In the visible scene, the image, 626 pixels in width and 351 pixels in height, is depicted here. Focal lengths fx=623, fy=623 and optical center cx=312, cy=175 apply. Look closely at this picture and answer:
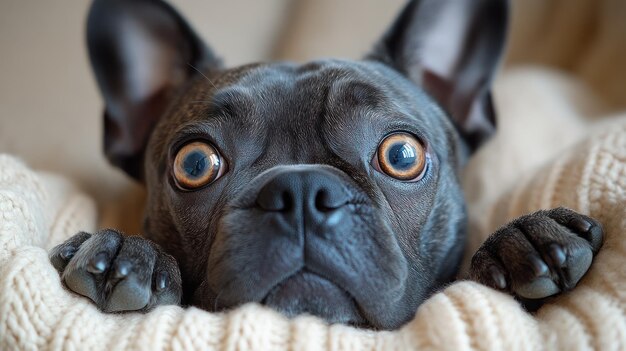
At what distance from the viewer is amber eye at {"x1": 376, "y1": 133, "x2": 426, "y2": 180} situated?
60.9 inches

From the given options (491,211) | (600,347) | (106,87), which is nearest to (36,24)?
(106,87)

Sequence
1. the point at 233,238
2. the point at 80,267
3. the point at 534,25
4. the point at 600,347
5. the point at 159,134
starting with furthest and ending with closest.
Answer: the point at 534,25 → the point at 159,134 → the point at 233,238 → the point at 80,267 → the point at 600,347

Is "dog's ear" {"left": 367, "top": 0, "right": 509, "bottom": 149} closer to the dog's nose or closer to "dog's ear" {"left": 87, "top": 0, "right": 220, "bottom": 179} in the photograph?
"dog's ear" {"left": 87, "top": 0, "right": 220, "bottom": 179}

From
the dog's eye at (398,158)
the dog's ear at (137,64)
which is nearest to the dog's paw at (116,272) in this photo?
the dog's eye at (398,158)

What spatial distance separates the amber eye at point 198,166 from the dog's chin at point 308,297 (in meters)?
0.42

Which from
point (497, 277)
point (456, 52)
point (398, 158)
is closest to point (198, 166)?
point (398, 158)

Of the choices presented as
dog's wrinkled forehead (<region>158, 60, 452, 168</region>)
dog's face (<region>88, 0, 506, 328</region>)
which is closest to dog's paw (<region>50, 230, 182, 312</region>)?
dog's face (<region>88, 0, 506, 328</region>)

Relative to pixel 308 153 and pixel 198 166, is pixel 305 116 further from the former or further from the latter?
pixel 198 166

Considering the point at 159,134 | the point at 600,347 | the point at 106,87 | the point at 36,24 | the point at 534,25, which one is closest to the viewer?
the point at 600,347

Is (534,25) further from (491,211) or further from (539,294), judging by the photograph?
(539,294)

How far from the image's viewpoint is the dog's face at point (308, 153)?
4.15 feet

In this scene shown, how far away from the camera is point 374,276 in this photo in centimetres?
128

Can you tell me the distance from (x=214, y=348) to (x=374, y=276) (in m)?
0.37

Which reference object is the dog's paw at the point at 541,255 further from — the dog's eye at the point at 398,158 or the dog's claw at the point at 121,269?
the dog's claw at the point at 121,269
